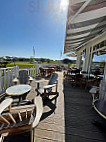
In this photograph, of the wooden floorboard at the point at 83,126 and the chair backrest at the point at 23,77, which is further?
the chair backrest at the point at 23,77

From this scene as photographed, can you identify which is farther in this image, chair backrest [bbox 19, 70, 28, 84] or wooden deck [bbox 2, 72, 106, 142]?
chair backrest [bbox 19, 70, 28, 84]

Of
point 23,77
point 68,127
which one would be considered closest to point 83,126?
point 68,127

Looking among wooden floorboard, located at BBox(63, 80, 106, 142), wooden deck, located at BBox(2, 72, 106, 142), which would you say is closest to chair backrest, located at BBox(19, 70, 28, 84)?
wooden deck, located at BBox(2, 72, 106, 142)

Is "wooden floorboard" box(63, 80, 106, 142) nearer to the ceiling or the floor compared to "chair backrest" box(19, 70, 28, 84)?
nearer to the floor

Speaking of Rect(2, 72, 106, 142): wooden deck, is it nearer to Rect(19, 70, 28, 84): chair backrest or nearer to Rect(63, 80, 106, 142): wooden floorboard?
Rect(63, 80, 106, 142): wooden floorboard

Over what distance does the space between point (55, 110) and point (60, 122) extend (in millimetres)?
457

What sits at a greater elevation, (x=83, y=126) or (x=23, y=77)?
(x=23, y=77)

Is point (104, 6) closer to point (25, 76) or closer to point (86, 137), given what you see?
point (86, 137)

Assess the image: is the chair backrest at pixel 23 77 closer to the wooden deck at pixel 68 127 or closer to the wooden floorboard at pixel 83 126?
the wooden deck at pixel 68 127

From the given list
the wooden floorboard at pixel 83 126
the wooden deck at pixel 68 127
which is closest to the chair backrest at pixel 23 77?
the wooden deck at pixel 68 127

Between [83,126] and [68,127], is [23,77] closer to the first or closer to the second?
[68,127]

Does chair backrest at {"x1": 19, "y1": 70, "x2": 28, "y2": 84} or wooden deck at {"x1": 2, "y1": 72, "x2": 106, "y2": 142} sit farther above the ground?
chair backrest at {"x1": 19, "y1": 70, "x2": 28, "y2": 84}

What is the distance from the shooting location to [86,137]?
1.43 m

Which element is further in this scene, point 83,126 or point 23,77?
point 23,77
